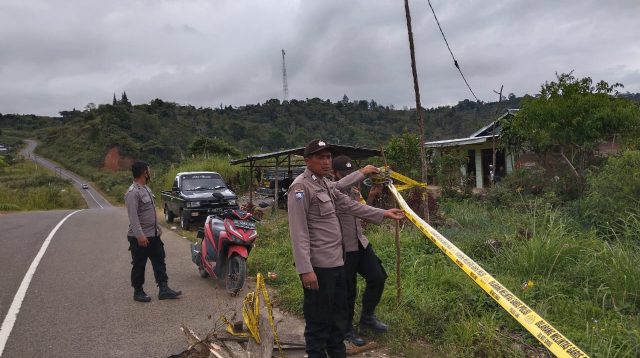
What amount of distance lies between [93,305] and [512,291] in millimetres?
4917

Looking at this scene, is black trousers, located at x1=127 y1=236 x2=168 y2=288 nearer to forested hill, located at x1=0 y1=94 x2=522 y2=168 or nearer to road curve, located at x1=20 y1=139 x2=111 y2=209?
forested hill, located at x1=0 y1=94 x2=522 y2=168

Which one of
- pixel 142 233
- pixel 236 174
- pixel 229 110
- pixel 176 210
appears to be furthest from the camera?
pixel 229 110

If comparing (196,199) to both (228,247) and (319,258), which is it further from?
(319,258)

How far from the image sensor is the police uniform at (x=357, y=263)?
14.6 ft

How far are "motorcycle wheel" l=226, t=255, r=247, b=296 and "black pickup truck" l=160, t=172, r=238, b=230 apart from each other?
5.90 m

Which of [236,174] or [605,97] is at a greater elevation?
[605,97]

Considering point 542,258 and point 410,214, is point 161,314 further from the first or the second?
point 542,258

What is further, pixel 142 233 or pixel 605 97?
pixel 605 97

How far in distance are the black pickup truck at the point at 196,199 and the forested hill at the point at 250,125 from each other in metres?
21.4

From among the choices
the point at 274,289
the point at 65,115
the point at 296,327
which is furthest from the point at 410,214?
the point at 65,115

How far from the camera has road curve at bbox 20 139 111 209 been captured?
170ft

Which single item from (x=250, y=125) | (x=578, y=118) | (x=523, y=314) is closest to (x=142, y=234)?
(x=523, y=314)

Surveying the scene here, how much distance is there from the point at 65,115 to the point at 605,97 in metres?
134

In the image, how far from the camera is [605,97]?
12430 mm
